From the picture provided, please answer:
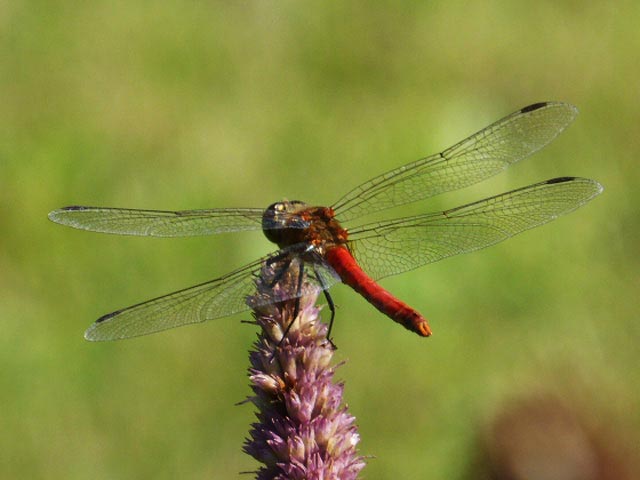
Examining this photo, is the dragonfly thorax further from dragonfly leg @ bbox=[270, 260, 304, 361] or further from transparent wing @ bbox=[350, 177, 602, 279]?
dragonfly leg @ bbox=[270, 260, 304, 361]

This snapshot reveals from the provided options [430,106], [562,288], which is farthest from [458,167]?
[430,106]

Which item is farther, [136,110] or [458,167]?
[136,110]

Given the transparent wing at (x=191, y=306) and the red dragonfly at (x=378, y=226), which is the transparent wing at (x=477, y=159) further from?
the transparent wing at (x=191, y=306)

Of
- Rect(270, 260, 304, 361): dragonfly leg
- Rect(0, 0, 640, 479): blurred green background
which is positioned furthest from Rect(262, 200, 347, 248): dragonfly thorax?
Rect(0, 0, 640, 479): blurred green background

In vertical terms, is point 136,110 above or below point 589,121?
above

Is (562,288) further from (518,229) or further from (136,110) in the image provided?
(136,110)

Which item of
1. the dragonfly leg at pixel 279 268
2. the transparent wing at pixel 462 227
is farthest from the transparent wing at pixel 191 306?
the transparent wing at pixel 462 227
